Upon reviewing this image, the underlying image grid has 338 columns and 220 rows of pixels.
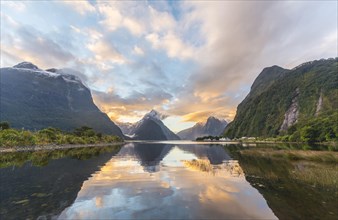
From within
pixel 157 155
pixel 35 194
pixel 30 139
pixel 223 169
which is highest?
pixel 30 139

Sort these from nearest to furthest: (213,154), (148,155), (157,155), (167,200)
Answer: (167,200) → (213,154) → (157,155) → (148,155)

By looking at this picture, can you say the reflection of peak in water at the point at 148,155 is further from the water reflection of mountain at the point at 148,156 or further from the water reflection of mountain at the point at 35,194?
the water reflection of mountain at the point at 35,194

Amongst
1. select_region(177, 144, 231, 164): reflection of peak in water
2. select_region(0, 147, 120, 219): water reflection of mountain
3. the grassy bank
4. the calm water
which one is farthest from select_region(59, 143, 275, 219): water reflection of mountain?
the grassy bank

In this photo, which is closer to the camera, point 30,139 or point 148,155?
point 148,155

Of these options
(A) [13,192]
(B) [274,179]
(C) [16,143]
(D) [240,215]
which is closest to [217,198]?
(D) [240,215]

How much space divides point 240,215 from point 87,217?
9.98 meters

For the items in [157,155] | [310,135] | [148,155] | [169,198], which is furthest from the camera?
[310,135]

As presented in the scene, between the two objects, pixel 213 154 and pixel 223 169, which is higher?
pixel 213 154

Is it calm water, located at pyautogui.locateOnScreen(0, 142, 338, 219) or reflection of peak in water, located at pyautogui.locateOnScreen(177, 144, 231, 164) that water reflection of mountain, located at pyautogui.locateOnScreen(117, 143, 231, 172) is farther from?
calm water, located at pyautogui.locateOnScreen(0, 142, 338, 219)

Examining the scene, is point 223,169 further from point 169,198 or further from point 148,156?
point 148,156

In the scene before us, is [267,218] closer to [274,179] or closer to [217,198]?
[217,198]

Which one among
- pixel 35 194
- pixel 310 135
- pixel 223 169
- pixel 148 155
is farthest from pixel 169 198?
pixel 310 135

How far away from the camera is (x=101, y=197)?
68.0 feet

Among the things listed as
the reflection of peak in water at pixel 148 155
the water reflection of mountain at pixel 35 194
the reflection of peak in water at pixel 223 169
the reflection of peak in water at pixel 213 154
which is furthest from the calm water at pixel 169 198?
the reflection of peak in water at pixel 213 154
